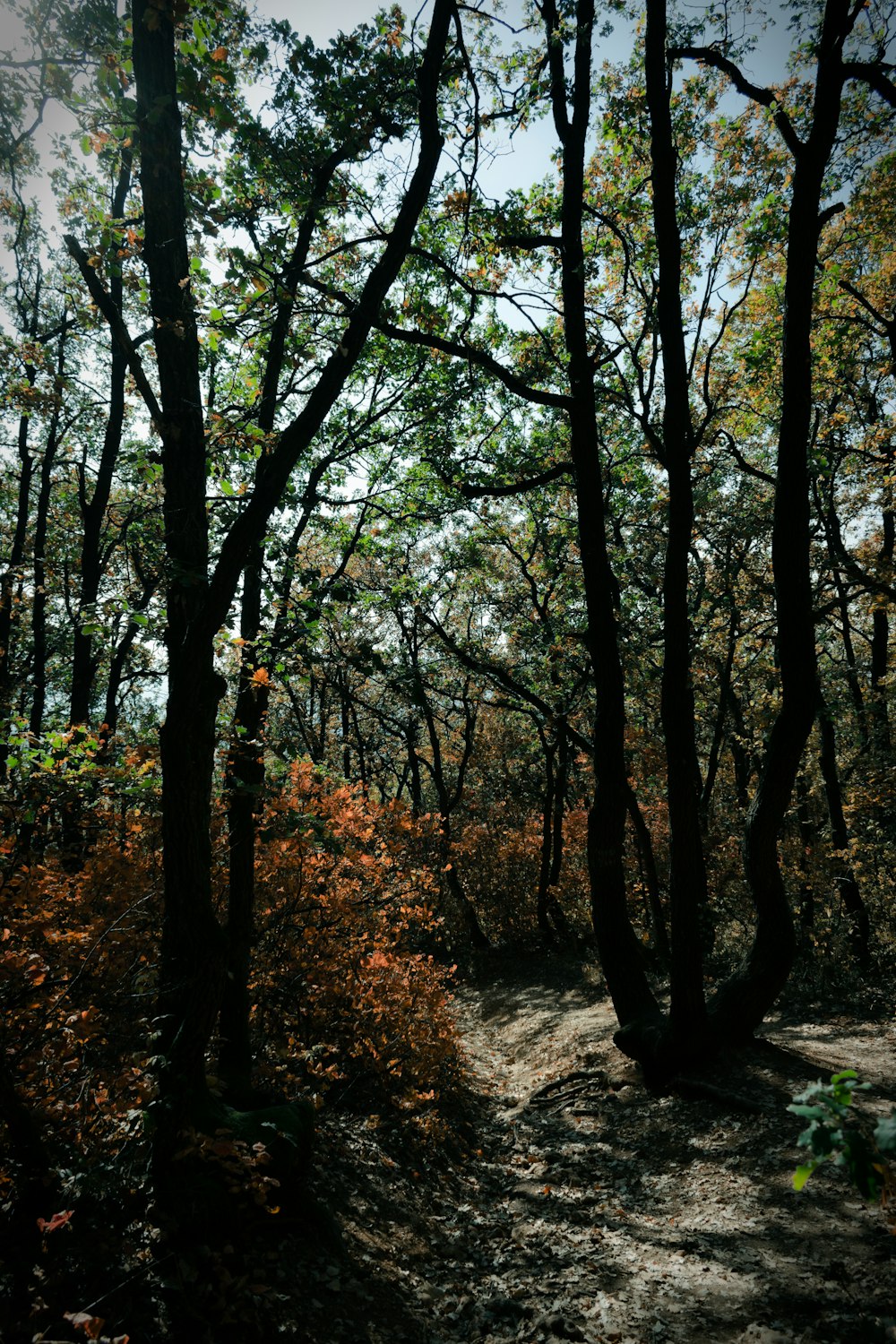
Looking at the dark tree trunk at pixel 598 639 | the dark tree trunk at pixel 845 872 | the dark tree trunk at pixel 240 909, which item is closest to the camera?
the dark tree trunk at pixel 240 909

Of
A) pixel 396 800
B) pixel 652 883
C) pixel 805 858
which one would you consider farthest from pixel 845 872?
pixel 396 800

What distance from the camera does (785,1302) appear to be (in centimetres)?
386

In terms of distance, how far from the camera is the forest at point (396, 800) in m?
3.94

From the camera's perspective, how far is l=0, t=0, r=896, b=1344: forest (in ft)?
12.9

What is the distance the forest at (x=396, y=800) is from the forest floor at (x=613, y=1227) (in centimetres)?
4

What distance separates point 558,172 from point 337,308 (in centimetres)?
364

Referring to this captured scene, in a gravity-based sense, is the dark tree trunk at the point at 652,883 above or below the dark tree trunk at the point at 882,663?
below

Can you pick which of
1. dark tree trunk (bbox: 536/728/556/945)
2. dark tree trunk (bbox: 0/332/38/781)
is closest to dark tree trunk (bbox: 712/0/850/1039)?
dark tree trunk (bbox: 0/332/38/781)

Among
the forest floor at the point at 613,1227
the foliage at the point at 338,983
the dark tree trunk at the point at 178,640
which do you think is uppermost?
the dark tree trunk at the point at 178,640

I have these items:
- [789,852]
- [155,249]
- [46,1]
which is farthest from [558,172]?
[789,852]

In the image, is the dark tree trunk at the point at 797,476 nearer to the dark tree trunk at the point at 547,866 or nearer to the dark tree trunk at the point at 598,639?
the dark tree trunk at the point at 598,639

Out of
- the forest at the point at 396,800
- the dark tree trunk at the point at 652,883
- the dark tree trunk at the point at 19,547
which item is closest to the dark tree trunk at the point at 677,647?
the forest at the point at 396,800

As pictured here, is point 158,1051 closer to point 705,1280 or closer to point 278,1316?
point 278,1316

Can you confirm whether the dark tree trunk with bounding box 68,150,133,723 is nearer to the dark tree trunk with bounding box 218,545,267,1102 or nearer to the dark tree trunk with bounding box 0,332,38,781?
the dark tree trunk with bounding box 0,332,38,781
